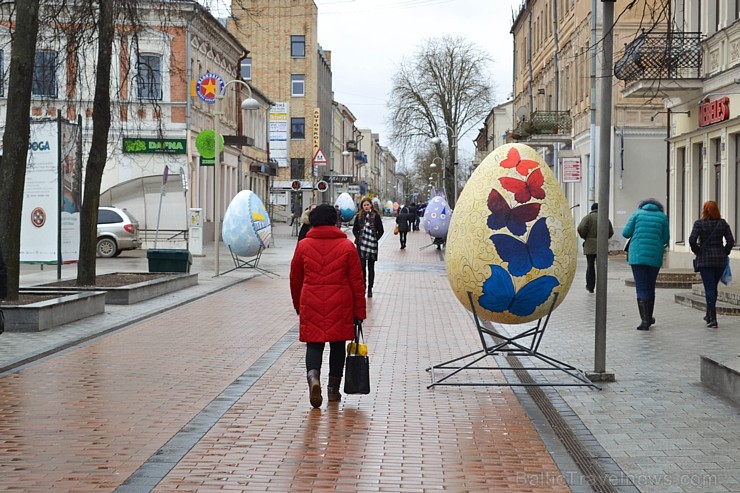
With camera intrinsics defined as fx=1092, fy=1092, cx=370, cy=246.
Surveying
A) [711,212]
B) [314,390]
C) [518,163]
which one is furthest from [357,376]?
[711,212]

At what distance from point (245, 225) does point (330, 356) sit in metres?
18.3

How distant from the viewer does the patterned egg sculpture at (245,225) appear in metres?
27.0

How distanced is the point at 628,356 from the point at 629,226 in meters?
3.43

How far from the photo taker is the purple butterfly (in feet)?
32.4

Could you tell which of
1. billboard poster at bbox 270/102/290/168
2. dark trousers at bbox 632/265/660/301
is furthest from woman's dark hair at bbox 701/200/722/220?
billboard poster at bbox 270/102/290/168

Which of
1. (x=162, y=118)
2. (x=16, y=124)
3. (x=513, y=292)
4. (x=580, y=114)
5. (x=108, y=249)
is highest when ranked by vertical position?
(x=580, y=114)

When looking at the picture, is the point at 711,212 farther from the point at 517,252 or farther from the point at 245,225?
the point at 245,225

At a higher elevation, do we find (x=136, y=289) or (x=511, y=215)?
(x=511, y=215)

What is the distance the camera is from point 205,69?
4619 cm

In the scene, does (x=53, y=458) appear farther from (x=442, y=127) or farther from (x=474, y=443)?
(x=442, y=127)

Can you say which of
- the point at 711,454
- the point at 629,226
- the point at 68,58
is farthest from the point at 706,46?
the point at 711,454

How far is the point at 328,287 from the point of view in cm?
875

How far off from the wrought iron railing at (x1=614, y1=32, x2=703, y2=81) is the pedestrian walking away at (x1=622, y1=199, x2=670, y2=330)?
970 centimetres

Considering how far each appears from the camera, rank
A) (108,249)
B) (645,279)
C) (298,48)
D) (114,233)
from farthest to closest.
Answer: (298,48) → (114,233) → (108,249) → (645,279)
